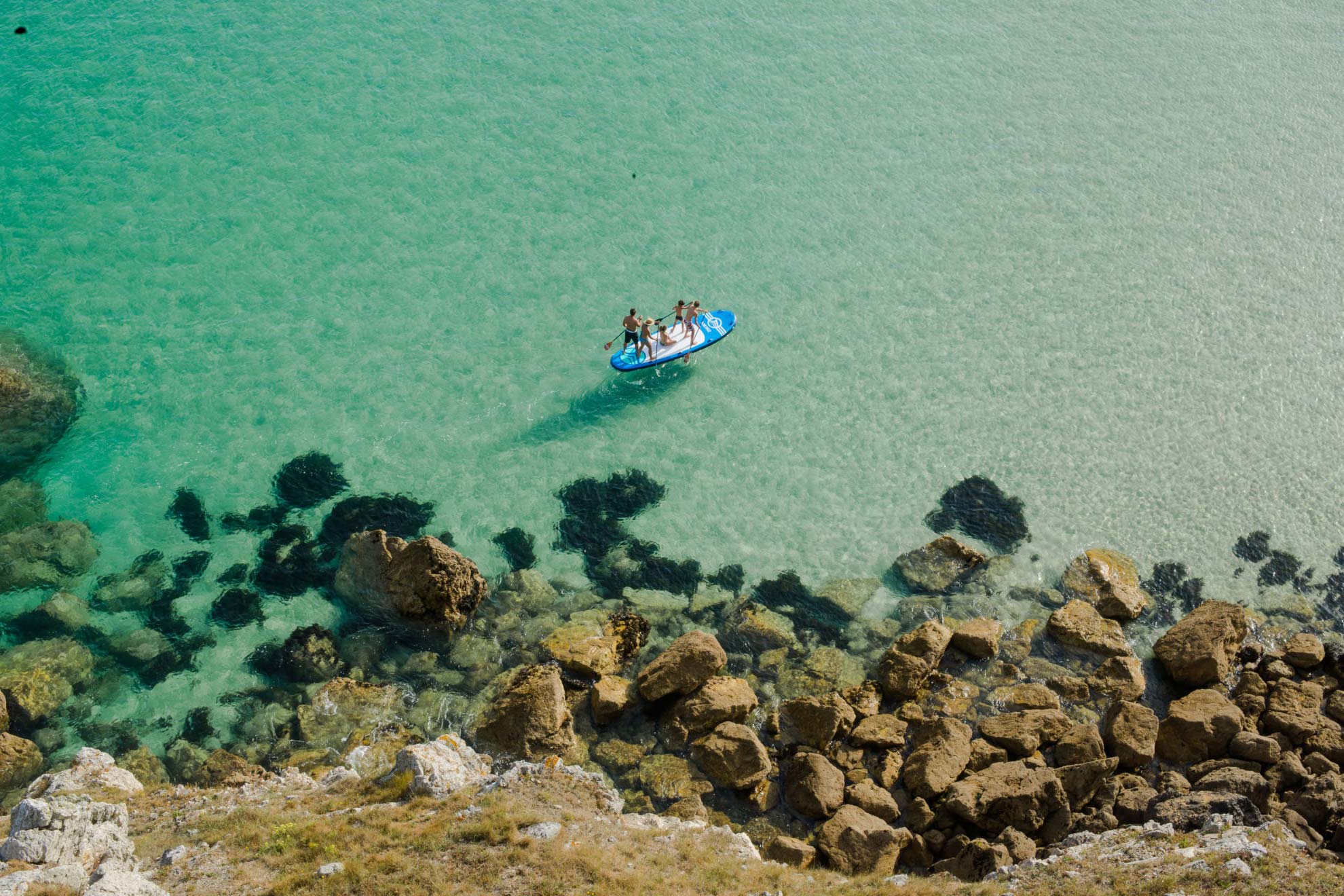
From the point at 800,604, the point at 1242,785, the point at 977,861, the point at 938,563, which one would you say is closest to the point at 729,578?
the point at 800,604

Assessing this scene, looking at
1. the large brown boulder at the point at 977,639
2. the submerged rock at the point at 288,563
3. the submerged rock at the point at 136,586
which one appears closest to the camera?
the large brown boulder at the point at 977,639

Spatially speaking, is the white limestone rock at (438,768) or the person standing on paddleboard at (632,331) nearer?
the white limestone rock at (438,768)

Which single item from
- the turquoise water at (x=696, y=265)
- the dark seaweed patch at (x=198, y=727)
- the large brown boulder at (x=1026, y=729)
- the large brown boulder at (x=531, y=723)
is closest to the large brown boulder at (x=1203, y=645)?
the turquoise water at (x=696, y=265)

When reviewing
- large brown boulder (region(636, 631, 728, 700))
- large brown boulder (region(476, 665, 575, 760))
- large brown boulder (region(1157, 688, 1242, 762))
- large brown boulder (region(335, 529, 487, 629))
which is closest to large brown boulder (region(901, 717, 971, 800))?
large brown boulder (region(1157, 688, 1242, 762))

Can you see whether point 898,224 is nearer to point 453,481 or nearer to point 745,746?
point 453,481

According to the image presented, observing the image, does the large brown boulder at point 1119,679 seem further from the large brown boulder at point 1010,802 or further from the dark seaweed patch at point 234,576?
the dark seaweed patch at point 234,576

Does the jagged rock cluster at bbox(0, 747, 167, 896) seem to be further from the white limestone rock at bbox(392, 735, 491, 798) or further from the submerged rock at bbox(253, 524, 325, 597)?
the submerged rock at bbox(253, 524, 325, 597)
